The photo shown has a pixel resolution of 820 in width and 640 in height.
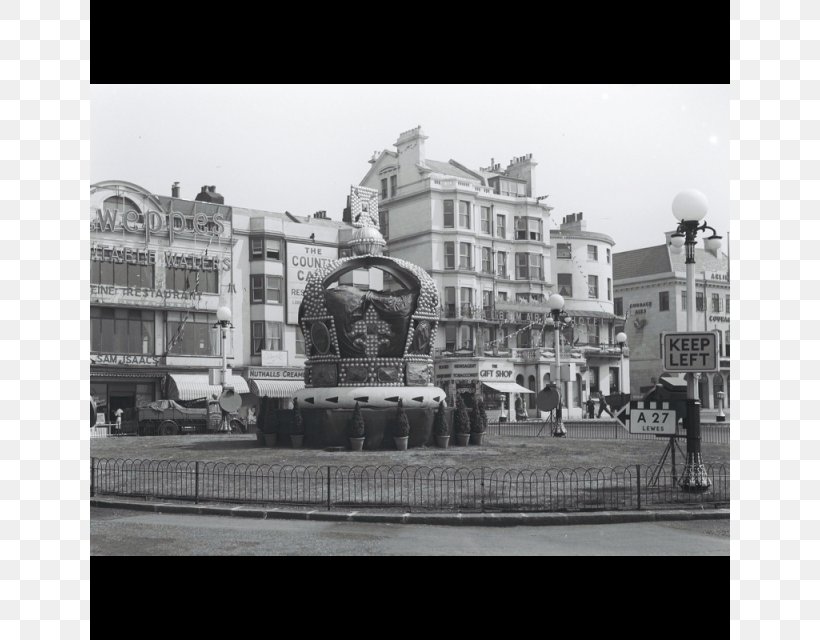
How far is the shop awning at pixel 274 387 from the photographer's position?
46344mm

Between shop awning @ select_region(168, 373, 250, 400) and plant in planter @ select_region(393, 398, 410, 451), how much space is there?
2238cm

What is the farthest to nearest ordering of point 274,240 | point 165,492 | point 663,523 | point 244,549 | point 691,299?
1. point 274,240
2. point 165,492
3. point 691,299
4. point 663,523
5. point 244,549

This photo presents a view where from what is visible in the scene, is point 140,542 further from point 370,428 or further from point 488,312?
point 488,312

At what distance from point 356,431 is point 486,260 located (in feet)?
118

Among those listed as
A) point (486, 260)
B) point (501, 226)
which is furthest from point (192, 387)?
point (501, 226)

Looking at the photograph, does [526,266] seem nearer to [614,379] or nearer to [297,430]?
[614,379]

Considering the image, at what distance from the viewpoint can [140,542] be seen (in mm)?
11898

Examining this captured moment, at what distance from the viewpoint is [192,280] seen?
46094mm

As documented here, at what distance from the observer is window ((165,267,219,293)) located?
45.3 metres

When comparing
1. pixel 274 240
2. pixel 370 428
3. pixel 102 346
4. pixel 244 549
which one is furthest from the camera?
pixel 274 240

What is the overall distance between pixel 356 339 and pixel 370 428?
2255 millimetres

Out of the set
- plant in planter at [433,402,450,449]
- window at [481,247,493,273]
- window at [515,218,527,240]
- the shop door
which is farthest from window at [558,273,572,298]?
plant in planter at [433,402,450,449]

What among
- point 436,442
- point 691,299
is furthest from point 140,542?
point 436,442

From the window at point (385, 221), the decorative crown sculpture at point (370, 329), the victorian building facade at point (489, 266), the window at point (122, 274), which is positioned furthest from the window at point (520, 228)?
the decorative crown sculpture at point (370, 329)
